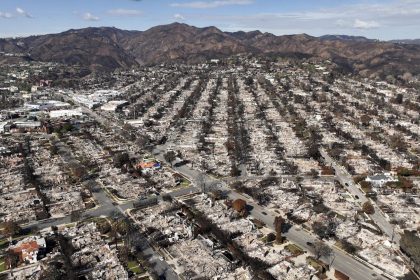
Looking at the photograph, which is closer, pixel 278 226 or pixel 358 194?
pixel 278 226

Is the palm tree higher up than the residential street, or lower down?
higher up

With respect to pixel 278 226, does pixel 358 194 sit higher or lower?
lower

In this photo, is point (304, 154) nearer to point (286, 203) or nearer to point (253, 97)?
point (286, 203)

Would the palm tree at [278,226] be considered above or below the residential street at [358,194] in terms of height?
above

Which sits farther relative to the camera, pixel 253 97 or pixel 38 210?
pixel 253 97

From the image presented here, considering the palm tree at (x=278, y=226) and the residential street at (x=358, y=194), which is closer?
the palm tree at (x=278, y=226)

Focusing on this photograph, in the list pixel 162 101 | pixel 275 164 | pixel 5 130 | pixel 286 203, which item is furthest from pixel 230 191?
pixel 162 101

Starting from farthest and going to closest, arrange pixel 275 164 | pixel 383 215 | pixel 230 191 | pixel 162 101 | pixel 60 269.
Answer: pixel 162 101 → pixel 275 164 → pixel 230 191 → pixel 383 215 → pixel 60 269

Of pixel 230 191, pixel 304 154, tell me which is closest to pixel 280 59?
pixel 304 154

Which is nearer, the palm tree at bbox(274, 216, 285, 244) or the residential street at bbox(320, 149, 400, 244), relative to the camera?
the palm tree at bbox(274, 216, 285, 244)

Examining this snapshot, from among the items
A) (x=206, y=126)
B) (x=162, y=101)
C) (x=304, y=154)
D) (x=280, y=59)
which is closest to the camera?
(x=304, y=154)
